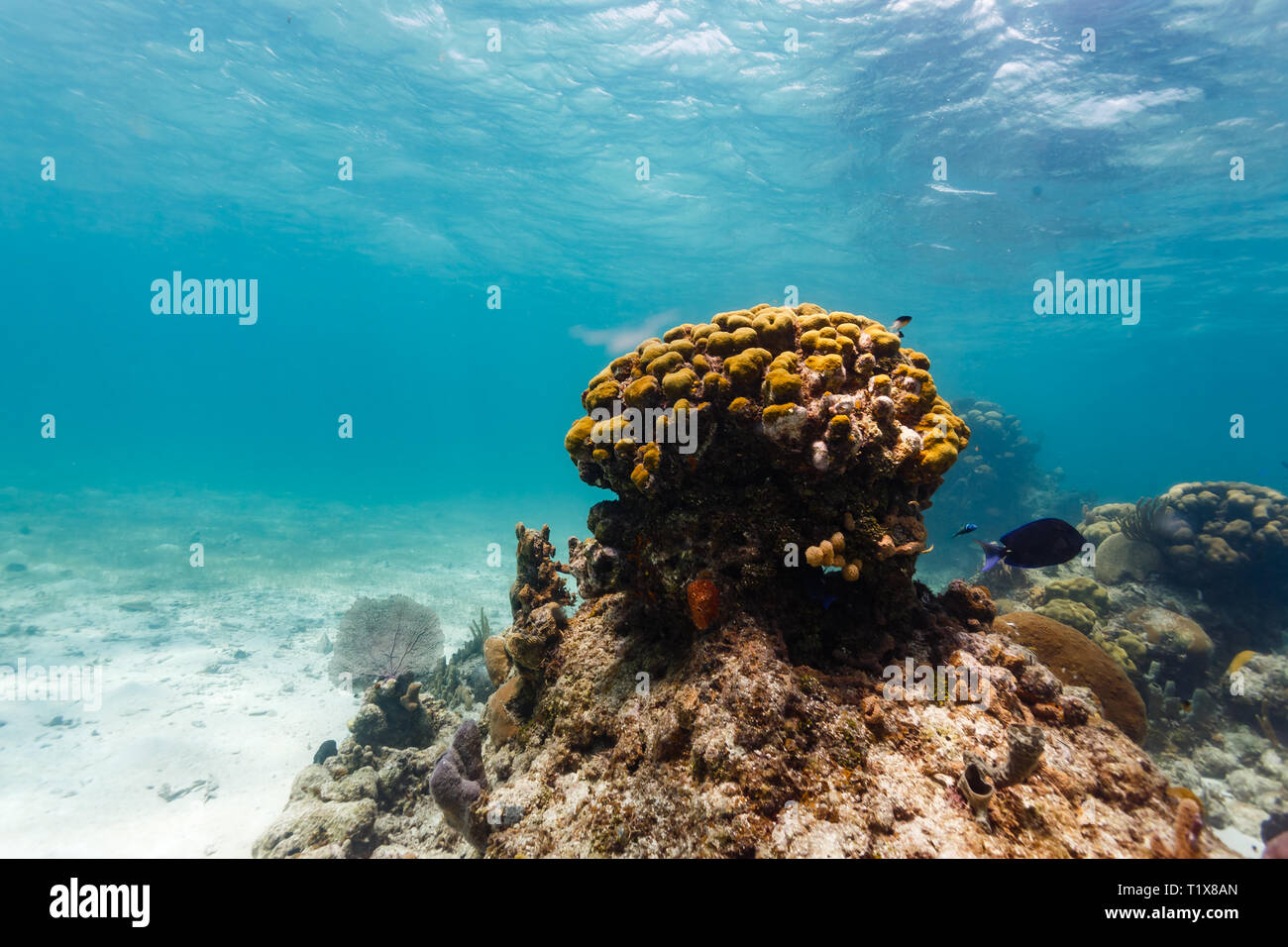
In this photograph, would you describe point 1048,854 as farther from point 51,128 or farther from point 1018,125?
point 51,128

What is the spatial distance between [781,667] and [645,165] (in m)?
27.2

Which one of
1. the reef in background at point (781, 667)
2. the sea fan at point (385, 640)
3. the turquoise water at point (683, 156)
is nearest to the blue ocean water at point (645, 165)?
the turquoise water at point (683, 156)

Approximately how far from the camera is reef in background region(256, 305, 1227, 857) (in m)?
2.92

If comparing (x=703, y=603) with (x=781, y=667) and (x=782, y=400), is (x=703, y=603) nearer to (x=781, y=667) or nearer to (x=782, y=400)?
(x=781, y=667)

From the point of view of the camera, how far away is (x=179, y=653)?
13.5m

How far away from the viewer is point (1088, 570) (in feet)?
40.2

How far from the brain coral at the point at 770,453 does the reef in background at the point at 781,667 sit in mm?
20

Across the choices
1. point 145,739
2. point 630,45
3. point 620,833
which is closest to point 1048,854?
point 620,833

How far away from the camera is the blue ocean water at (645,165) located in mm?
17156

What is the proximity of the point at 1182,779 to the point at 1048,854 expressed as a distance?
24.3 feet

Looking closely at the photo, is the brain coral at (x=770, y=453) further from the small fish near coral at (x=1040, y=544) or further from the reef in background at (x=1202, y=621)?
the reef in background at (x=1202, y=621)
